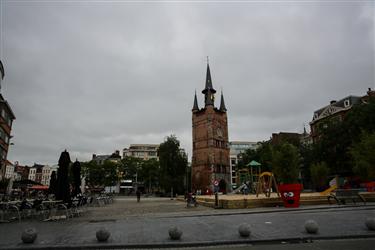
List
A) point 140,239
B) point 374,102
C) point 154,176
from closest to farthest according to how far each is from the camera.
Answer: point 140,239, point 374,102, point 154,176

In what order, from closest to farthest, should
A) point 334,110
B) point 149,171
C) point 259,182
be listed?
1. point 259,182
2. point 334,110
3. point 149,171

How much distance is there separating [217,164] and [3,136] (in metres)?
48.0

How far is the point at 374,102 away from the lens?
4156cm

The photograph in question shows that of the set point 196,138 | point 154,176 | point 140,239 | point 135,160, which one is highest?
point 196,138

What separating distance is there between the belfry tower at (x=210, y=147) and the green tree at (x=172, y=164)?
10.1 meters

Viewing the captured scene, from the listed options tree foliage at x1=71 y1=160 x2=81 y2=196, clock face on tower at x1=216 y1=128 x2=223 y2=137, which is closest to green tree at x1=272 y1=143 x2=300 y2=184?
tree foliage at x1=71 y1=160 x2=81 y2=196

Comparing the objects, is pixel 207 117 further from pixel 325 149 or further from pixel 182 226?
pixel 182 226

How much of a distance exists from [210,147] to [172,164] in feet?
47.6

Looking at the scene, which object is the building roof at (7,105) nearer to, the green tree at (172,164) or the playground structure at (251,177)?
the green tree at (172,164)

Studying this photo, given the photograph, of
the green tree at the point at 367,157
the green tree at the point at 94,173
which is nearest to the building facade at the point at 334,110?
the green tree at the point at 367,157

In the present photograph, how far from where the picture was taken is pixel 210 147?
2830 inches

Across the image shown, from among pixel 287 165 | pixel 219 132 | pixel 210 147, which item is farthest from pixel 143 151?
pixel 287 165

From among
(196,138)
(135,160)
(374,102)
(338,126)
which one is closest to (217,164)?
(196,138)

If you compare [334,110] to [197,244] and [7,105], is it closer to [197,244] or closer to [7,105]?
[197,244]
